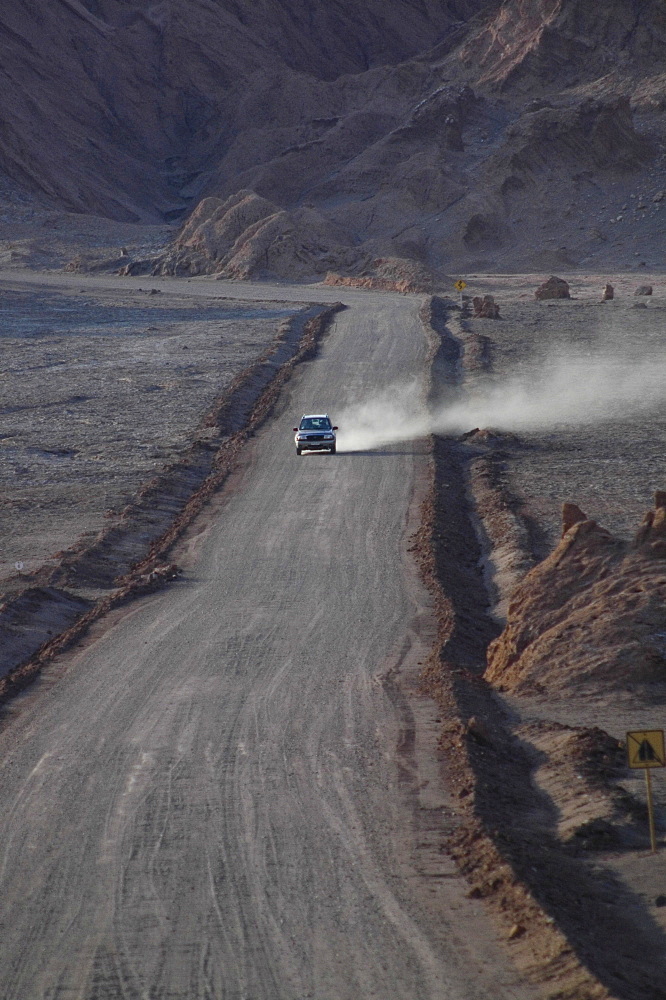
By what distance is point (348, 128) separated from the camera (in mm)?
126125

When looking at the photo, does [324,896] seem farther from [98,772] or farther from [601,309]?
[601,309]

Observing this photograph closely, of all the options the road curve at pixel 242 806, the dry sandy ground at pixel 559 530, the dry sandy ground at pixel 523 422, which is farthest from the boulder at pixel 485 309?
the road curve at pixel 242 806

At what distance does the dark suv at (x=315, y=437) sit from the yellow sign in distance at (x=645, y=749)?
926 inches

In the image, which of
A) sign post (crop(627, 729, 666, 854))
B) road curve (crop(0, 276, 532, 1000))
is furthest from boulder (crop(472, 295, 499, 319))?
sign post (crop(627, 729, 666, 854))

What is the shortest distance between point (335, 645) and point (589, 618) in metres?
4.21

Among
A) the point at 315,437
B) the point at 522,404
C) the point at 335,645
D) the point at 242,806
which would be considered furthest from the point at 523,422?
the point at 242,806

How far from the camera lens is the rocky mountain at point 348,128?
9831 centimetres

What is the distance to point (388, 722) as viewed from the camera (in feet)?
49.2

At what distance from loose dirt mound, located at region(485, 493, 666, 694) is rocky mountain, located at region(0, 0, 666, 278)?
228ft

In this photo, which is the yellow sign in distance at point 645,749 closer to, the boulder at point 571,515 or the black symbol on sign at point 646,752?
the black symbol on sign at point 646,752

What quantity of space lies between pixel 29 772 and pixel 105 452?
917 inches

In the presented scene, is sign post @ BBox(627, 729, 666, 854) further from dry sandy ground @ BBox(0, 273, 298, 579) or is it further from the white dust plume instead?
the white dust plume

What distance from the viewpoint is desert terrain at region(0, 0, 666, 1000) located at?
10.3 metres

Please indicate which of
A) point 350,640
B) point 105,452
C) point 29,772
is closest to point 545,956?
point 29,772
